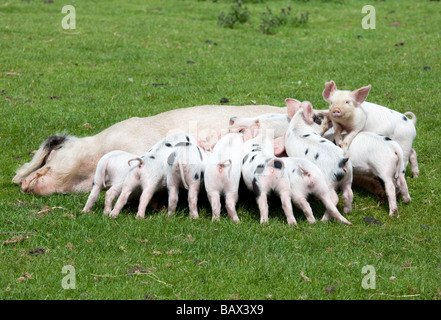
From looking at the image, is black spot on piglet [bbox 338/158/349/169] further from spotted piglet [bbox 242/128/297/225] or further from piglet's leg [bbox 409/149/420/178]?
piglet's leg [bbox 409/149/420/178]

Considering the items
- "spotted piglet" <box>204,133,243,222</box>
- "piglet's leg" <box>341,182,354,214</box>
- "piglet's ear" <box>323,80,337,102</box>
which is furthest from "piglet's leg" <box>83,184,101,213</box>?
"piglet's ear" <box>323,80,337,102</box>

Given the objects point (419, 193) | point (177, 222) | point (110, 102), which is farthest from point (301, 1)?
point (177, 222)

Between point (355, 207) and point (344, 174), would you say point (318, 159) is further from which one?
point (355, 207)

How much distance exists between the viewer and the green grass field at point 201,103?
504 centimetres

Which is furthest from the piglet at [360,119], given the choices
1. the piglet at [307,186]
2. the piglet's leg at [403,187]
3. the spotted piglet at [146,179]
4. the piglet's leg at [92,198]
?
the piglet's leg at [92,198]

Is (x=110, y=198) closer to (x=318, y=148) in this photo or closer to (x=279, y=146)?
(x=279, y=146)

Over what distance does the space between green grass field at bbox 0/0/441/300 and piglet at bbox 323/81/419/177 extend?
71 cm

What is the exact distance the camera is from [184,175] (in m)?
6.45

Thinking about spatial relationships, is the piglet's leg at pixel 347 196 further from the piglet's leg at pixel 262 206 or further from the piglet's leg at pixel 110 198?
the piglet's leg at pixel 110 198

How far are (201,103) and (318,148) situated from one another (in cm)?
444

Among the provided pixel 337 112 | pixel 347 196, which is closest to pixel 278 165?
pixel 347 196

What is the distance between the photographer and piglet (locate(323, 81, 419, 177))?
22.8 ft

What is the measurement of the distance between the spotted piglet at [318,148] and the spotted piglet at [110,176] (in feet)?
5.90

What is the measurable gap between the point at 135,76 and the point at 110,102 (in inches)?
68.5
